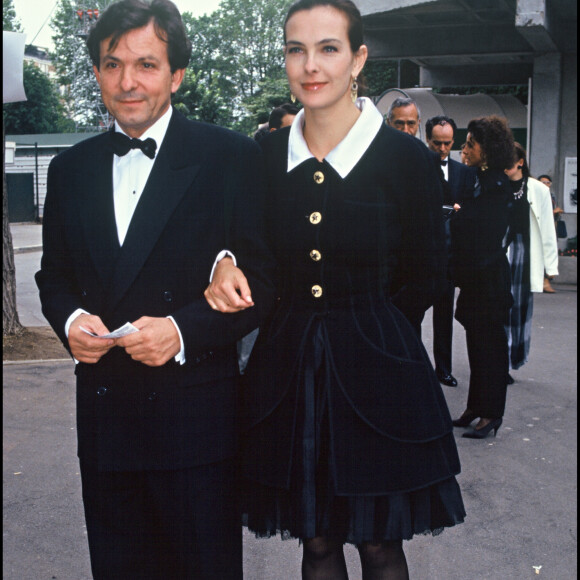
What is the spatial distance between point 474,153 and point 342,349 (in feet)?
11.3

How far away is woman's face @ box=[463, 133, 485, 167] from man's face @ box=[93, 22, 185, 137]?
3.59m

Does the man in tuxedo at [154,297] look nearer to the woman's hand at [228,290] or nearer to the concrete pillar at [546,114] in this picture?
the woman's hand at [228,290]

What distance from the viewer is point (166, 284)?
2279 mm

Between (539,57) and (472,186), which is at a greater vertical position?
(539,57)

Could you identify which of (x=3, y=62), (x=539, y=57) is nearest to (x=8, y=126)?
(x=539, y=57)

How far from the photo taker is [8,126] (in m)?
57.3

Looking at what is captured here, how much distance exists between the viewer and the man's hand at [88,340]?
2178 millimetres

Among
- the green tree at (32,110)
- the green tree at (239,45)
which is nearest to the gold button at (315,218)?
the green tree at (32,110)

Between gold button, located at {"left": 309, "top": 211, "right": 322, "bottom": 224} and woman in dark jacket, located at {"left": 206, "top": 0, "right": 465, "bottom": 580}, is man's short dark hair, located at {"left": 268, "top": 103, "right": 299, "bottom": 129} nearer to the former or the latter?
woman in dark jacket, located at {"left": 206, "top": 0, "right": 465, "bottom": 580}

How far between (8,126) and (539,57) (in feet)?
161

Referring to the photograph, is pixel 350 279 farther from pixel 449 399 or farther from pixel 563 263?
pixel 563 263

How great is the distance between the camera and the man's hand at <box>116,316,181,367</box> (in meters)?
2.13

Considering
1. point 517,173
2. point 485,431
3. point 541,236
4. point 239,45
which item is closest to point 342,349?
point 485,431

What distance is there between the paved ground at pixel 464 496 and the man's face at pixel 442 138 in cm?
187
